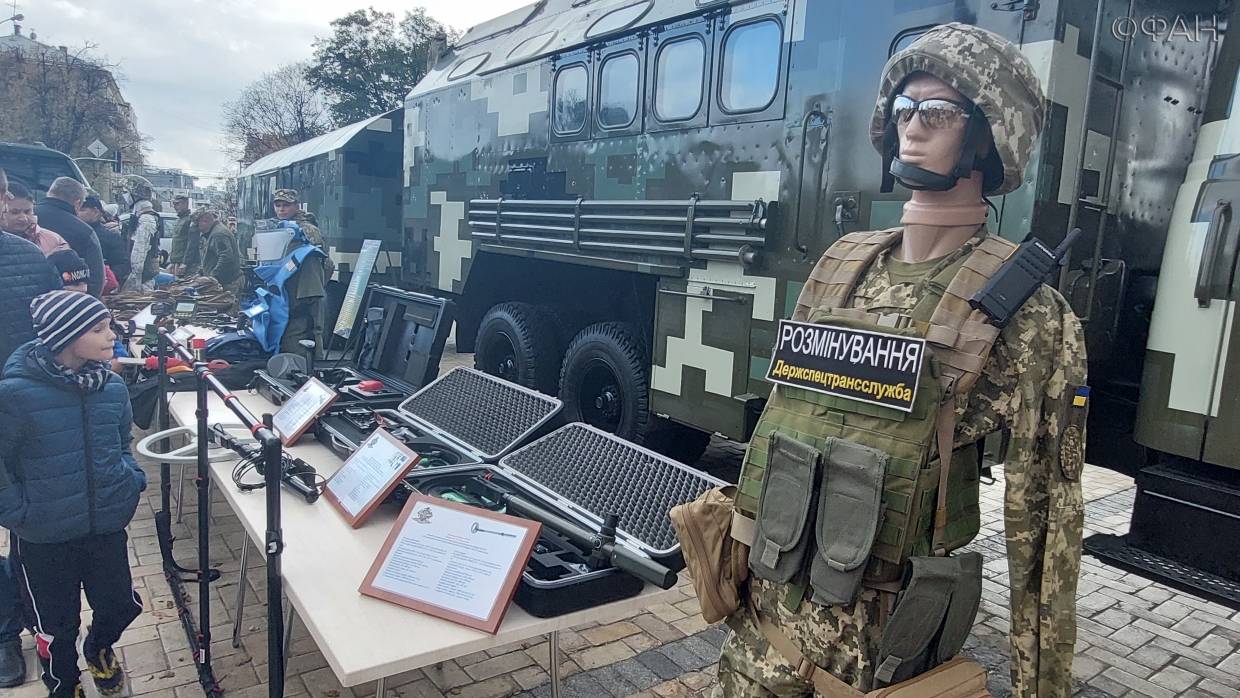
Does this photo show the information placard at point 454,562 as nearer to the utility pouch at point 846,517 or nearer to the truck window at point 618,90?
the utility pouch at point 846,517

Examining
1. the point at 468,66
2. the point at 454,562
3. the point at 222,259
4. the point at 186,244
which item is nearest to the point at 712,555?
the point at 454,562

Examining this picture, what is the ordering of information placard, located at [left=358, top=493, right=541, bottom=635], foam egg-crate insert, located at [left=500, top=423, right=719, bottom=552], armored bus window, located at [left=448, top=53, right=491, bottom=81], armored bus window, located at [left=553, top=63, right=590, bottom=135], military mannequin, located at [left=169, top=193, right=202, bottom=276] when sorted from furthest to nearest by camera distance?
1. military mannequin, located at [left=169, top=193, right=202, bottom=276]
2. armored bus window, located at [left=448, top=53, right=491, bottom=81]
3. armored bus window, located at [left=553, top=63, right=590, bottom=135]
4. foam egg-crate insert, located at [left=500, top=423, right=719, bottom=552]
5. information placard, located at [left=358, top=493, right=541, bottom=635]

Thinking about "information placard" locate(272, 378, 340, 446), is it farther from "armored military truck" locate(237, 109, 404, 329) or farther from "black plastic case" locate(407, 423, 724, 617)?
"armored military truck" locate(237, 109, 404, 329)

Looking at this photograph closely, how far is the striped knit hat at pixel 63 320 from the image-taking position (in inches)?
92.4

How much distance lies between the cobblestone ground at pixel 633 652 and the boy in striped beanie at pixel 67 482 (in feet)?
0.99

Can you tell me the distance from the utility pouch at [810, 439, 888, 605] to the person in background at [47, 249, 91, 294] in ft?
14.7

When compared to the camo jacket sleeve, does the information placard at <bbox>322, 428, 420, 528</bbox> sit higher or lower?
lower

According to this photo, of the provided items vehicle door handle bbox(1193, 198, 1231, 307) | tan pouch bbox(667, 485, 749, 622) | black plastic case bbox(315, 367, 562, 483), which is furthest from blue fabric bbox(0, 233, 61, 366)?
vehicle door handle bbox(1193, 198, 1231, 307)

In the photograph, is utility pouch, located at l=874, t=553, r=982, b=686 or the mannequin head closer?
utility pouch, located at l=874, t=553, r=982, b=686

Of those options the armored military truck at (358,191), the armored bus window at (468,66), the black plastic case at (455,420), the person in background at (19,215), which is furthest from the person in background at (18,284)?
the armored military truck at (358,191)

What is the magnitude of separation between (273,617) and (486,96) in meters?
4.56

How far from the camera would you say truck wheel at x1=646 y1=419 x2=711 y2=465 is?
4508 mm

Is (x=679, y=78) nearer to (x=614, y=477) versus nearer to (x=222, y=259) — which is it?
(x=614, y=477)

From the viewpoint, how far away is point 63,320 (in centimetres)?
235
